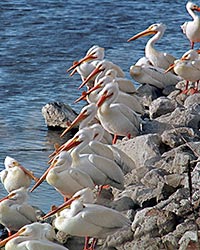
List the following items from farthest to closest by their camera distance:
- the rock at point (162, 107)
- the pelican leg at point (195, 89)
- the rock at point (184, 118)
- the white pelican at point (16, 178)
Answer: the pelican leg at point (195, 89), the rock at point (162, 107), the rock at point (184, 118), the white pelican at point (16, 178)

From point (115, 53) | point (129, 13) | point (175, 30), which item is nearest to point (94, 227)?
point (115, 53)

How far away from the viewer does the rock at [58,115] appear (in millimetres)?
11148

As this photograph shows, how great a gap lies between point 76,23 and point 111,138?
24.3 ft

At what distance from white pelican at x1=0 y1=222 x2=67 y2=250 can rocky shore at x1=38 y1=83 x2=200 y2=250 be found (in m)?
0.68

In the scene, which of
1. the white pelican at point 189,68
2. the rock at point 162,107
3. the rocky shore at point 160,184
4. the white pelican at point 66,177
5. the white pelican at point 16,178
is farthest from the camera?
the white pelican at point 189,68

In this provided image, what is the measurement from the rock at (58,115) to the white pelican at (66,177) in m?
2.91

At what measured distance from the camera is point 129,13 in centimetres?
1833

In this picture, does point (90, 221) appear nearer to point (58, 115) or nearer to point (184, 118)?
point (184, 118)

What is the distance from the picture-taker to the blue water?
35.6 feet

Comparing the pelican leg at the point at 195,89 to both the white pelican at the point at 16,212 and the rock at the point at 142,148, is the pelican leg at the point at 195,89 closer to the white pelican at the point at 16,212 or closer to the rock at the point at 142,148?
the rock at the point at 142,148

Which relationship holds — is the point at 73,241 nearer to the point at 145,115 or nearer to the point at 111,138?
the point at 111,138

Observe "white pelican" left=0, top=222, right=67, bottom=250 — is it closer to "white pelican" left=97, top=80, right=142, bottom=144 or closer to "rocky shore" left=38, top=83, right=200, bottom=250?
"rocky shore" left=38, top=83, right=200, bottom=250

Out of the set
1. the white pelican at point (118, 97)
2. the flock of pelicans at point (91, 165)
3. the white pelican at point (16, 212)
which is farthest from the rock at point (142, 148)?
the white pelican at point (16, 212)

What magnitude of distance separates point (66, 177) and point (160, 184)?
817mm
